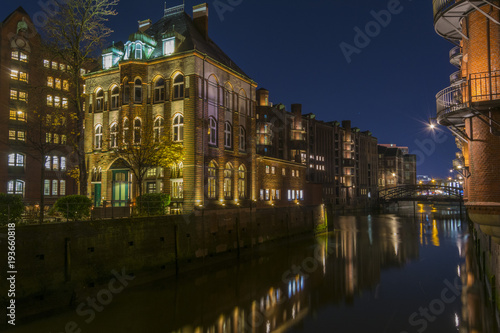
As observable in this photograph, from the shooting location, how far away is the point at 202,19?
38.5 m

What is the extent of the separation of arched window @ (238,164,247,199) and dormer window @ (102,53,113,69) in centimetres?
1614

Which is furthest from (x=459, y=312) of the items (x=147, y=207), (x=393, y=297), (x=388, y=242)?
(x=388, y=242)

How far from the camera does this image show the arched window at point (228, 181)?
35781 millimetres

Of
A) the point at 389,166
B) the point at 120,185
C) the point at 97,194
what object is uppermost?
the point at 389,166

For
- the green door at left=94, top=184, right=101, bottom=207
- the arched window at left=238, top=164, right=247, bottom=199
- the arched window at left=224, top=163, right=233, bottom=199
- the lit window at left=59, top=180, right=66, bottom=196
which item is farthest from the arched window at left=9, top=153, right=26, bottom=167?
the arched window at left=238, top=164, right=247, bottom=199

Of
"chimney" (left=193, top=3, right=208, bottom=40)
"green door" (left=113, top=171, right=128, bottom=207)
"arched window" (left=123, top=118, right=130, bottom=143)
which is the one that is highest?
"chimney" (left=193, top=3, right=208, bottom=40)

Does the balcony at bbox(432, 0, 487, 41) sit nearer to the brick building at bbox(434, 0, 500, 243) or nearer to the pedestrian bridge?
the brick building at bbox(434, 0, 500, 243)

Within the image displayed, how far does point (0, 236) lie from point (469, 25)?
2280 cm

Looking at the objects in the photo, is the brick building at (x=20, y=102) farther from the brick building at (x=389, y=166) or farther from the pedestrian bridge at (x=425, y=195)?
the brick building at (x=389, y=166)

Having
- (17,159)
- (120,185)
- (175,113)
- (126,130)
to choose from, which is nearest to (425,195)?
(175,113)

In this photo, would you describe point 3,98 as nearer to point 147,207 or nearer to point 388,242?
point 147,207

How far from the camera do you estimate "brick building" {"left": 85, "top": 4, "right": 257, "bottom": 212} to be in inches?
1252

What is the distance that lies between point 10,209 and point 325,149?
93.4m

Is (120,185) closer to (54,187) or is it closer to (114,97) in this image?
(114,97)
